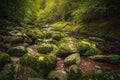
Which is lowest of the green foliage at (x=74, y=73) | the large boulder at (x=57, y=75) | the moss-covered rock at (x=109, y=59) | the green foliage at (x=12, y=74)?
the moss-covered rock at (x=109, y=59)

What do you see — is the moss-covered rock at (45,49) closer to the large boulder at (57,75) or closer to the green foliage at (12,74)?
the large boulder at (57,75)

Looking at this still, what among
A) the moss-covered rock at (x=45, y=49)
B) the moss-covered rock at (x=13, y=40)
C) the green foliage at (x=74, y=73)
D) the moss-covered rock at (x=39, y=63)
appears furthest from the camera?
the moss-covered rock at (x=13, y=40)

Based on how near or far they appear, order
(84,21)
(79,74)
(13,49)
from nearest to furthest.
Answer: (79,74)
(13,49)
(84,21)

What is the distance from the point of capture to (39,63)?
5.23m

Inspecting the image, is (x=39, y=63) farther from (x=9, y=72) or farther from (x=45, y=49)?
(x=45, y=49)

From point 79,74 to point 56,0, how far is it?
1325 inches

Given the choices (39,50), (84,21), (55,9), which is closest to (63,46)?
(39,50)

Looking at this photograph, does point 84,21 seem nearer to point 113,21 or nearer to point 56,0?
point 113,21

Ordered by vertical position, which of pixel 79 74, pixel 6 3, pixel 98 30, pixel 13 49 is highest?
pixel 6 3

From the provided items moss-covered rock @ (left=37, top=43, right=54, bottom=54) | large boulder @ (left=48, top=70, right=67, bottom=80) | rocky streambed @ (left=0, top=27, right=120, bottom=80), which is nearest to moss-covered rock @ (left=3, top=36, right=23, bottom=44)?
rocky streambed @ (left=0, top=27, right=120, bottom=80)

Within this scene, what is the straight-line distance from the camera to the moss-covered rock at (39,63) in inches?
204

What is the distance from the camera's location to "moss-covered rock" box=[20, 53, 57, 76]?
519 cm

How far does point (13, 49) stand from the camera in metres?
6.61

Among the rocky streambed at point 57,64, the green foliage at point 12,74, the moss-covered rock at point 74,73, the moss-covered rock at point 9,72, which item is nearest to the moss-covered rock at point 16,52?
the rocky streambed at point 57,64
